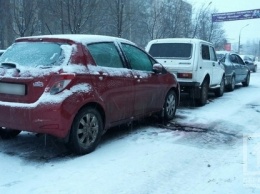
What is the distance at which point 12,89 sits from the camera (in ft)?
15.7

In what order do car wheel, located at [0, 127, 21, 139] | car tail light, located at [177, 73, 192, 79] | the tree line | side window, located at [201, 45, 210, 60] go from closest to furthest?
1. car wheel, located at [0, 127, 21, 139]
2. car tail light, located at [177, 73, 192, 79]
3. side window, located at [201, 45, 210, 60]
4. the tree line

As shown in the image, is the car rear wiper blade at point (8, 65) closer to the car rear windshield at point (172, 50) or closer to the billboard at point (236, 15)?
the car rear windshield at point (172, 50)

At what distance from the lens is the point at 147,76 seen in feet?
20.9

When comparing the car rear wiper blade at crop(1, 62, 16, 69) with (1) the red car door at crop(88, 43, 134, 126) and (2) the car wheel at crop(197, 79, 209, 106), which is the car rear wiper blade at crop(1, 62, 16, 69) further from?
(2) the car wheel at crop(197, 79, 209, 106)

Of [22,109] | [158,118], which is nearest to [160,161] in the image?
[22,109]

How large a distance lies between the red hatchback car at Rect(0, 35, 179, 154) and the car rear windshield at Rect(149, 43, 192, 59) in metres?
3.59

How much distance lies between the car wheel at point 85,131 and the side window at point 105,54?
0.76 m

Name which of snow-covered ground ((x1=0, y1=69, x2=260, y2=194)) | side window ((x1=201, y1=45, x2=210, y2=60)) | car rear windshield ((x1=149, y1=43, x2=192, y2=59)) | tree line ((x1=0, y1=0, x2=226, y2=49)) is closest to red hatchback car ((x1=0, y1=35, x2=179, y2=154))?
snow-covered ground ((x1=0, y1=69, x2=260, y2=194))

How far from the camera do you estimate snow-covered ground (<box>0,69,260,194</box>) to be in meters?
3.98

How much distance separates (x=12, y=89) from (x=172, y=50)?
5.62 metres

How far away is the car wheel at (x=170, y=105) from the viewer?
7.25m

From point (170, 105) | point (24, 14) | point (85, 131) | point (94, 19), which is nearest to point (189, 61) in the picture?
point (170, 105)

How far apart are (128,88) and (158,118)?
180 cm

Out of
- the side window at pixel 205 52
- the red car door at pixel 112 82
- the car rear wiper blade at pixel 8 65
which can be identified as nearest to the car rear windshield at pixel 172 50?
the side window at pixel 205 52
